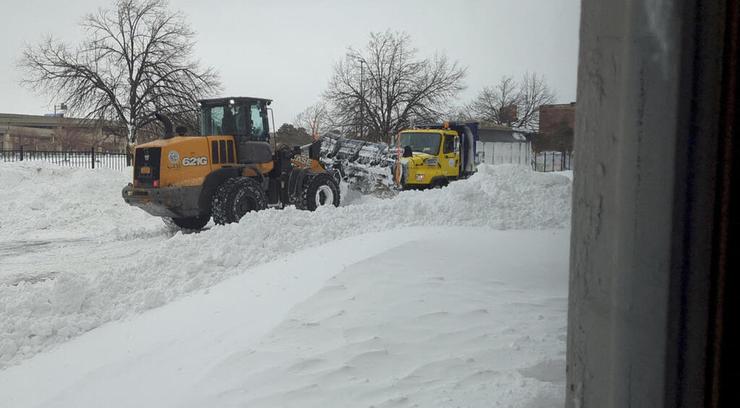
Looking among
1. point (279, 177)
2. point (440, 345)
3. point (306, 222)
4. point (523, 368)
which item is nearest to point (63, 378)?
point (440, 345)

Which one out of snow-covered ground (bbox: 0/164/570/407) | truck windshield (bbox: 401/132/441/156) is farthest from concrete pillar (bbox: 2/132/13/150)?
snow-covered ground (bbox: 0/164/570/407)

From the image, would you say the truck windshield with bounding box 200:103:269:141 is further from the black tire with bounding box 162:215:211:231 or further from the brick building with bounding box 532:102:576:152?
the brick building with bounding box 532:102:576:152

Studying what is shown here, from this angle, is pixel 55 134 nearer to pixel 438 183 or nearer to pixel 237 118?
pixel 438 183

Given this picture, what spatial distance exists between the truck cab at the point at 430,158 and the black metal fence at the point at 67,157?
14808 millimetres

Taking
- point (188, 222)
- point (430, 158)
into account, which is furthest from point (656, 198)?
point (430, 158)

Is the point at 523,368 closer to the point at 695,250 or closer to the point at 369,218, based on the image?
the point at 695,250

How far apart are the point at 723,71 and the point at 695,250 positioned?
0.39 meters

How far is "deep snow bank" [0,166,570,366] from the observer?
237 inches

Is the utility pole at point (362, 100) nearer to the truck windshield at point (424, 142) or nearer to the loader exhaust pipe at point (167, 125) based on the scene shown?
the truck windshield at point (424, 142)

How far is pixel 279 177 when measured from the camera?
14336 millimetres

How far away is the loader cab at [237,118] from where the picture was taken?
1377 centimetres

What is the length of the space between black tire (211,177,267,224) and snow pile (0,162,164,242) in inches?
97.5

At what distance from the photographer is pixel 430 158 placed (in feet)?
64.1

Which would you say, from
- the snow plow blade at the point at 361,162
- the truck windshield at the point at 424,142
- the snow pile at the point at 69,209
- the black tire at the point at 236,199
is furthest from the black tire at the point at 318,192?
the truck windshield at the point at 424,142
